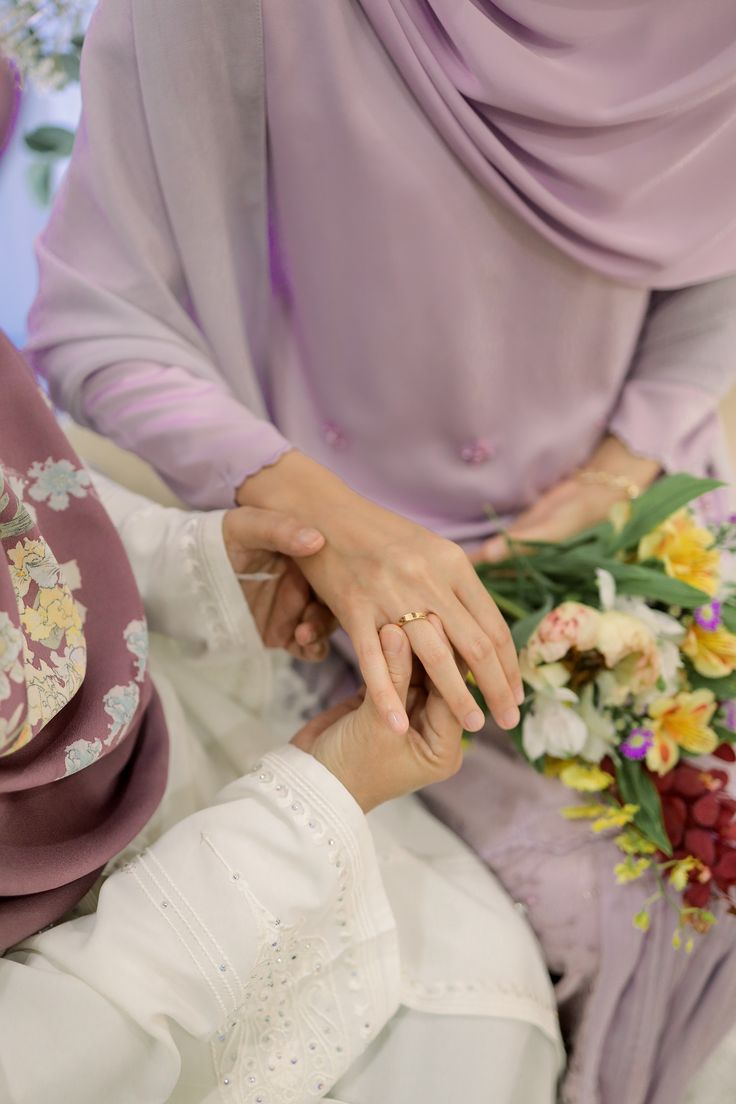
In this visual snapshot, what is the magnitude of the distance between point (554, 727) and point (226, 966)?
13.7 inches

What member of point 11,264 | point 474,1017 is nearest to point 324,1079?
point 474,1017

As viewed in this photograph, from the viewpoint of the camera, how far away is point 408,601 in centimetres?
73

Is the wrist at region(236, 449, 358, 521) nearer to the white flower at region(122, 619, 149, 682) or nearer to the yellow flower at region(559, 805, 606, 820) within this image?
the white flower at region(122, 619, 149, 682)

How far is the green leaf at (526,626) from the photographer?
0.81 metres

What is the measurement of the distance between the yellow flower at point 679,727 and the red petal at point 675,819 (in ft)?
0.11

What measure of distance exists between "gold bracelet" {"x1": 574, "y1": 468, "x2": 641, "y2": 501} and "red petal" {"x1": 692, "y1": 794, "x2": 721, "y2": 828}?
37cm

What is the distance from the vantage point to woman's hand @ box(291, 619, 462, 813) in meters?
0.70

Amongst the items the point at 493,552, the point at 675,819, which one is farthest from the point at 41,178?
the point at 675,819

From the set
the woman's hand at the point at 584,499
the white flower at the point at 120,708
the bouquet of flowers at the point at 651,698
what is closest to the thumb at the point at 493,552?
the woman's hand at the point at 584,499

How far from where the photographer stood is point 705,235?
892 millimetres

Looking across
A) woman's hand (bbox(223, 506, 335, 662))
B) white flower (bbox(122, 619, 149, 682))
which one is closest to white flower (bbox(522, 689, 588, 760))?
woman's hand (bbox(223, 506, 335, 662))

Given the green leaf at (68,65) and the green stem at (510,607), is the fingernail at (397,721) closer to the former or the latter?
the green stem at (510,607)

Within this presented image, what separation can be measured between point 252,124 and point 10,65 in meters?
0.24

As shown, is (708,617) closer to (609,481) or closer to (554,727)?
(554,727)
